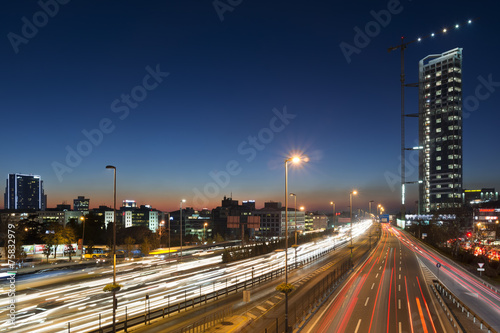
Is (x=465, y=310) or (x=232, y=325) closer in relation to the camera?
(x=232, y=325)

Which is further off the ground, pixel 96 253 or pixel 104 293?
pixel 104 293

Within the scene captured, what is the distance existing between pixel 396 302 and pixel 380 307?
2.69 meters

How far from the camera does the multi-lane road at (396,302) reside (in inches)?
856

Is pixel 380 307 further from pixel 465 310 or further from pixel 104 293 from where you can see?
pixel 104 293

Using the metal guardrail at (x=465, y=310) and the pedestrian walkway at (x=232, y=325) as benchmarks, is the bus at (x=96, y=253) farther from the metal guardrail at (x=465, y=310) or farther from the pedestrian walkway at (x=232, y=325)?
the metal guardrail at (x=465, y=310)

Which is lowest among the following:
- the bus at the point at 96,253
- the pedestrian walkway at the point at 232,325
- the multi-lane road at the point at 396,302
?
the bus at the point at 96,253

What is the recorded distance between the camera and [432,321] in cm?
2278

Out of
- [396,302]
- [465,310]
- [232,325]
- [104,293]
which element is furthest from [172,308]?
[465,310]

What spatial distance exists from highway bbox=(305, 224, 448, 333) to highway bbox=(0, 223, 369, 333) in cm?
1011

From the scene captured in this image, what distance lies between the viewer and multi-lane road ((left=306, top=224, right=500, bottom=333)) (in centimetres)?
2175

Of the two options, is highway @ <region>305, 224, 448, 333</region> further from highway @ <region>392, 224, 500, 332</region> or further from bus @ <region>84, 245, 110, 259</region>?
bus @ <region>84, 245, 110, 259</region>

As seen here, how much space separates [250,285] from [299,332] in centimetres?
1390

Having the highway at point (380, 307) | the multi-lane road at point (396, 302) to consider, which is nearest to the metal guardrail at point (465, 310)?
the multi-lane road at point (396, 302)

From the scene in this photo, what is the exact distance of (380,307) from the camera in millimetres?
26062
